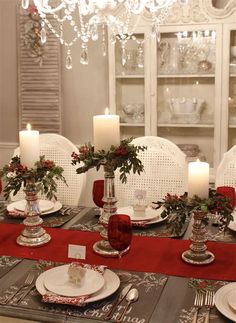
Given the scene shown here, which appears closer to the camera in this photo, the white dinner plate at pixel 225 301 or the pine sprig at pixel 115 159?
the white dinner plate at pixel 225 301

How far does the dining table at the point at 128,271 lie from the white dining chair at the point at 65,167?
1.22 ft

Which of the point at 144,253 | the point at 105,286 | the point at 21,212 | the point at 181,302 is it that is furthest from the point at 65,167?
the point at 181,302

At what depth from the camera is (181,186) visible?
224 centimetres

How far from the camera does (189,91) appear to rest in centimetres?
319

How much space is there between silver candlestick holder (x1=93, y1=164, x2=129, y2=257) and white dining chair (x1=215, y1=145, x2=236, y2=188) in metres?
0.75

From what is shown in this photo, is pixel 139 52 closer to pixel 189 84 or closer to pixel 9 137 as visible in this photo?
pixel 189 84

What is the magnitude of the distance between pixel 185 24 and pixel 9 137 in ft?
5.44

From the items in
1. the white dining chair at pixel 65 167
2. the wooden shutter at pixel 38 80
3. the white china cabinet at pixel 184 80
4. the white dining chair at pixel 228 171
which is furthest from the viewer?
the wooden shutter at pixel 38 80

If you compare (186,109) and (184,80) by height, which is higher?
(184,80)

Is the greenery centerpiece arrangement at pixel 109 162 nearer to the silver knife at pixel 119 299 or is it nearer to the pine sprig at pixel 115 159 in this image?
the pine sprig at pixel 115 159

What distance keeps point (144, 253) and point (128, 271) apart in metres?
0.15

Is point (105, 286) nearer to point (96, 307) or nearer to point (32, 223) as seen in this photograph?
point (96, 307)

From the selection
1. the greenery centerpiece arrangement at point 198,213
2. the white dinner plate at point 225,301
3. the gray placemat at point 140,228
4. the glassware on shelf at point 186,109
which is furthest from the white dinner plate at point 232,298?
the glassware on shelf at point 186,109

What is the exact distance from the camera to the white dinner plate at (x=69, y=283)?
4.11 feet
